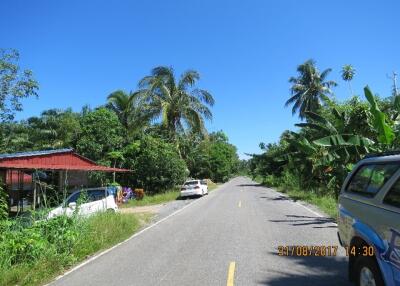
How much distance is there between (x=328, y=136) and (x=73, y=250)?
787 cm

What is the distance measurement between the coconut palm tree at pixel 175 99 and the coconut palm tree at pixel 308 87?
65.2ft

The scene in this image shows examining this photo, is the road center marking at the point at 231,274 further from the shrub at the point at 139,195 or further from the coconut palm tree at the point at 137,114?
the coconut palm tree at the point at 137,114

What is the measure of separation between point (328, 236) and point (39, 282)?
773 centimetres

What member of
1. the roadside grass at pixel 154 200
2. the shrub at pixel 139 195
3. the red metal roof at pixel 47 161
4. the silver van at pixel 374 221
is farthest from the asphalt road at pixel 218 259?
the shrub at pixel 139 195

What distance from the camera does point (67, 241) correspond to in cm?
1066

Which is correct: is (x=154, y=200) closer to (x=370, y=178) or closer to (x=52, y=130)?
(x=52, y=130)

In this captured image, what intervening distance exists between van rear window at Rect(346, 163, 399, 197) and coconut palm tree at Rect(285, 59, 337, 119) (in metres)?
49.3

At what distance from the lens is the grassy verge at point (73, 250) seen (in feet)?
27.7

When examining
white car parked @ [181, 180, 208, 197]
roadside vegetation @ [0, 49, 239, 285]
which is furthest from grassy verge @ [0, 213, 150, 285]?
white car parked @ [181, 180, 208, 197]

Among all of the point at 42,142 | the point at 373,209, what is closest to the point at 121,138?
the point at 42,142

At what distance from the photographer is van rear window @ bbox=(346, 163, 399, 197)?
18.6 feet

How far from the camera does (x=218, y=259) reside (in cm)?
968

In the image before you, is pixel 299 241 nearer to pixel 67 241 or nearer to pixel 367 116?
pixel 67 241

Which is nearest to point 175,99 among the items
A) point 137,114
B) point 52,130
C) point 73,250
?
point 137,114
